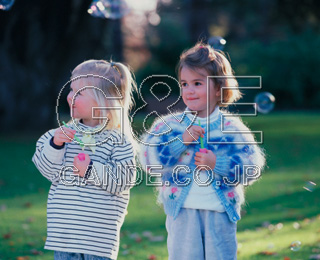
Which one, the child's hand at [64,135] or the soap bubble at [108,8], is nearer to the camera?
the child's hand at [64,135]

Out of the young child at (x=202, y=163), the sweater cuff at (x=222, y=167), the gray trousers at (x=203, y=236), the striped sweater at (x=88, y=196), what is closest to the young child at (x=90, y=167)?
the striped sweater at (x=88, y=196)

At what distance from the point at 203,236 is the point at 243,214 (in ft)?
11.8

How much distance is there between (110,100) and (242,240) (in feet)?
8.81

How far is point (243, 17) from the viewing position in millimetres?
34188

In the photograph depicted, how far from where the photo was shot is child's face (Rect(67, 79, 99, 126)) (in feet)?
10.4

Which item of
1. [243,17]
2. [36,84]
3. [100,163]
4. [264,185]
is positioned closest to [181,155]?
[100,163]

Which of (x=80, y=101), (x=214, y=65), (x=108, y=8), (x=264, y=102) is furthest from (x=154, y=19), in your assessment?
(x=80, y=101)

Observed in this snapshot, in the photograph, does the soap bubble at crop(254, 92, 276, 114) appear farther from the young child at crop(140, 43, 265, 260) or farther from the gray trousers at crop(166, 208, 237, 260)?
the gray trousers at crop(166, 208, 237, 260)

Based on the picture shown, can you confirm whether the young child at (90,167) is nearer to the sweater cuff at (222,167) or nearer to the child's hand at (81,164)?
the child's hand at (81,164)

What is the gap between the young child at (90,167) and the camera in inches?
120

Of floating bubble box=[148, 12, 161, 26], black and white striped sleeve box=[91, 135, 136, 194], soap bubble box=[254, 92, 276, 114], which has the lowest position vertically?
black and white striped sleeve box=[91, 135, 136, 194]

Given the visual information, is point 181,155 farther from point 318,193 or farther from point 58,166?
point 318,193

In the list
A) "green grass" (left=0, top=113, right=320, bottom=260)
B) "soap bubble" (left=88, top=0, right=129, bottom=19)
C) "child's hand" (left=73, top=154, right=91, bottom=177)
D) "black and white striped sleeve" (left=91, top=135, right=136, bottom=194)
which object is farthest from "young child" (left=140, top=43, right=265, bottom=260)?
"soap bubble" (left=88, top=0, right=129, bottom=19)

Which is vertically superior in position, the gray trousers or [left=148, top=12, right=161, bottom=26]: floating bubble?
[left=148, top=12, right=161, bottom=26]: floating bubble
